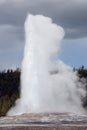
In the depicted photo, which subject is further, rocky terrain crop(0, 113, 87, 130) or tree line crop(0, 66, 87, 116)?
tree line crop(0, 66, 87, 116)

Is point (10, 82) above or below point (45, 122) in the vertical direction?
above

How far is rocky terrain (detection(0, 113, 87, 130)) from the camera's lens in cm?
4686

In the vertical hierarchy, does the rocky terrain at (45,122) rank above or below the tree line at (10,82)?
below

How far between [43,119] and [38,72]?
10448mm

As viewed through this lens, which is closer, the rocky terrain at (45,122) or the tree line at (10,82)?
the rocky terrain at (45,122)

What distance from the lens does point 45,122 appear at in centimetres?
5103

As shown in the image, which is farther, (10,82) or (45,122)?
(10,82)

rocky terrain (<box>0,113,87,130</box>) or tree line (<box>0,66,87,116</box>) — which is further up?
tree line (<box>0,66,87,116</box>)

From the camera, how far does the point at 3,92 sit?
15338 centimetres

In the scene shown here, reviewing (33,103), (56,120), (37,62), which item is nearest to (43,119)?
(56,120)

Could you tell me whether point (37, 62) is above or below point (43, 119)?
above

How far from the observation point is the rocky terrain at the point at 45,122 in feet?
154

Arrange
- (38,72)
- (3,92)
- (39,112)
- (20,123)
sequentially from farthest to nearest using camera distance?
(3,92)
(38,72)
(39,112)
(20,123)

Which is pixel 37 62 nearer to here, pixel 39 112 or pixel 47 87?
pixel 47 87
